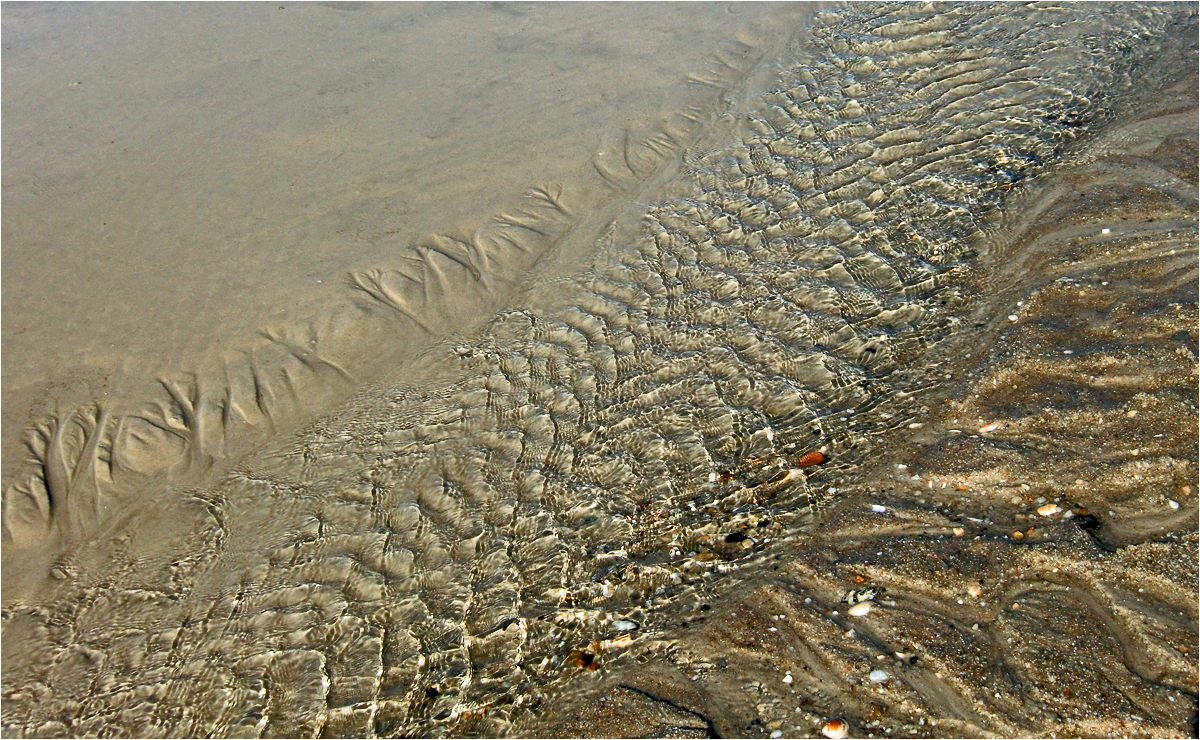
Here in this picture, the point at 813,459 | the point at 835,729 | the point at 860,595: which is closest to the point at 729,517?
the point at 813,459

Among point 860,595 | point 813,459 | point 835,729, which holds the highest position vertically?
point 813,459

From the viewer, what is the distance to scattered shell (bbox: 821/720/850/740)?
2756mm

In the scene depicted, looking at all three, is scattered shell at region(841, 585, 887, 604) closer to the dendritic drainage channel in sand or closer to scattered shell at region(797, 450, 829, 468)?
the dendritic drainage channel in sand

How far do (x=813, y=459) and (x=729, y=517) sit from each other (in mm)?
510

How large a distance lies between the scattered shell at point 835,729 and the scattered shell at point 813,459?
4.15ft

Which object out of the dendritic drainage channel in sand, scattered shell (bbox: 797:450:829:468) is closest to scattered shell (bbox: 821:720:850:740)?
the dendritic drainage channel in sand

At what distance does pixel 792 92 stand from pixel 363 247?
3614mm

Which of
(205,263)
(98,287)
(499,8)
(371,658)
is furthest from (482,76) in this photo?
(371,658)

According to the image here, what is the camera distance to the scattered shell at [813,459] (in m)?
3.79

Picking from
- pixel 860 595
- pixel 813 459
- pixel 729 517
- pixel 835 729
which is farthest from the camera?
pixel 813 459

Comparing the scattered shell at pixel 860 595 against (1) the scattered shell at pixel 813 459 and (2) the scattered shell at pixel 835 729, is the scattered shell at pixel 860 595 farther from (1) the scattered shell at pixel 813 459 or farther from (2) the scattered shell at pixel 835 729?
(1) the scattered shell at pixel 813 459

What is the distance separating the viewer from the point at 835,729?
Result: 2.76m

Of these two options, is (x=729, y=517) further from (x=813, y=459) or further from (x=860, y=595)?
(x=860, y=595)

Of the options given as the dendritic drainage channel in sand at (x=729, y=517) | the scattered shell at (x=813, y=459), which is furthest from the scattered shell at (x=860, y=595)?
the scattered shell at (x=813, y=459)
